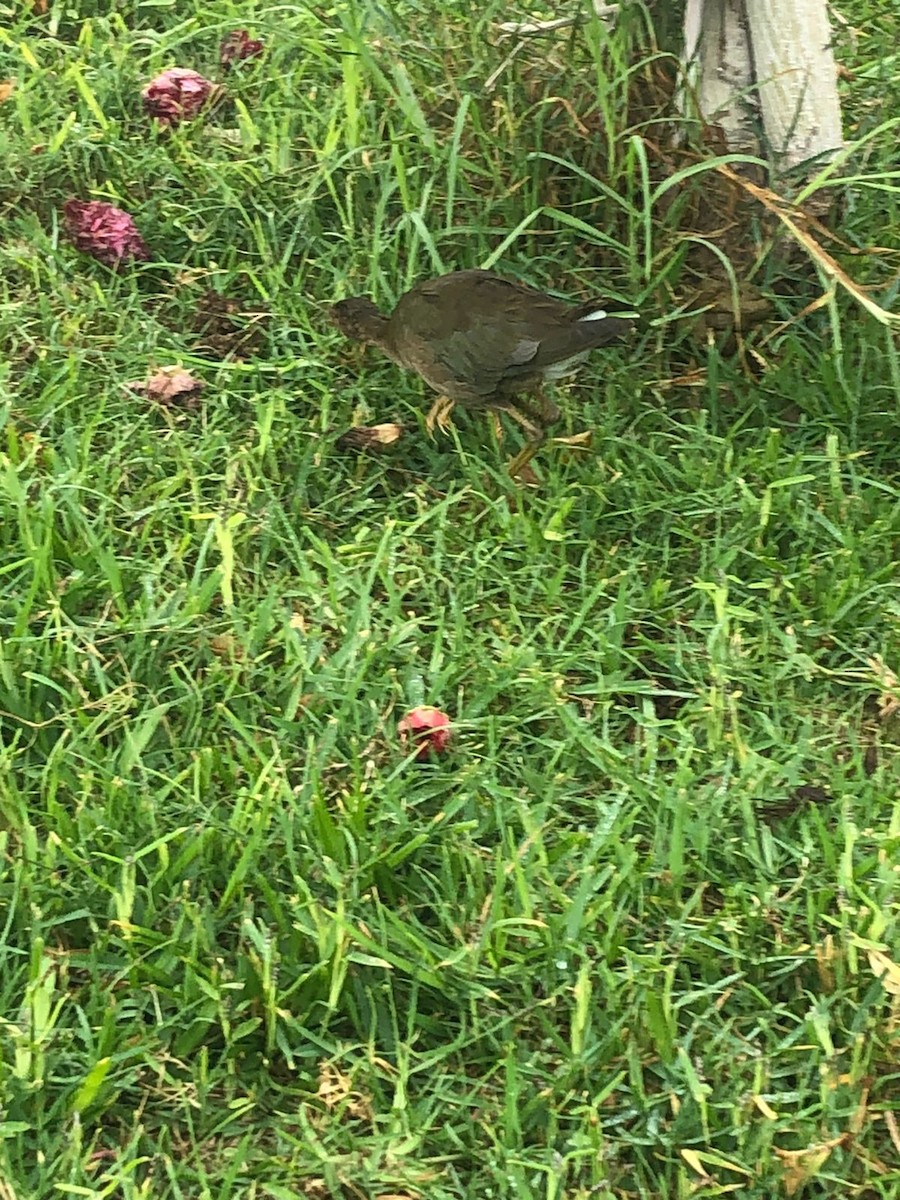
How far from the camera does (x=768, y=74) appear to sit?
3.18m

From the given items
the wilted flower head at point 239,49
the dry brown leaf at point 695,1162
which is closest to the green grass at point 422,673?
the dry brown leaf at point 695,1162

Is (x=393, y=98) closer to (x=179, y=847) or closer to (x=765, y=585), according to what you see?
(x=765, y=585)

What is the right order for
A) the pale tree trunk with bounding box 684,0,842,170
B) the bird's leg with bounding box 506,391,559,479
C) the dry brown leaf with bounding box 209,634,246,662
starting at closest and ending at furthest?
the dry brown leaf with bounding box 209,634,246,662, the bird's leg with bounding box 506,391,559,479, the pale tree trunk with bounding box 684,0,842,170

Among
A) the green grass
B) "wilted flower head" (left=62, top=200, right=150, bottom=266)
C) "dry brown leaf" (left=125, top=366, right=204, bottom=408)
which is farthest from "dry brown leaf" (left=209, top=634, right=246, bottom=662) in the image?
"wilted flower head" (left=62, top=200, right=150, bottom=266)

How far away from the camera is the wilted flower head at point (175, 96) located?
3730 millimetres

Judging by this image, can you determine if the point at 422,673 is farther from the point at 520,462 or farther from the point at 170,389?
the point at 170,389

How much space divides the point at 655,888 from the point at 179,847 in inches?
32.4

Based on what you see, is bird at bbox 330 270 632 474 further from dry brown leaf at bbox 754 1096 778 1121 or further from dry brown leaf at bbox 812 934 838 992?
dry brown leaf at bbox 754 1096 778 1121

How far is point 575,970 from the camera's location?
212cm

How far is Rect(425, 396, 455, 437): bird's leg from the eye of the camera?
3094 millimetres

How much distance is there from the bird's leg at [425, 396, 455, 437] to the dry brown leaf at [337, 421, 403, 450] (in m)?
0.08

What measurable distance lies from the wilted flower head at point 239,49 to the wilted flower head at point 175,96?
188mm

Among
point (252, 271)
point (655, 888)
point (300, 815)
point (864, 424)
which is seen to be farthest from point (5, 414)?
point (864, 424)

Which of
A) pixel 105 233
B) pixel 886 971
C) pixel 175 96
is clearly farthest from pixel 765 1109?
pixel 175 96
